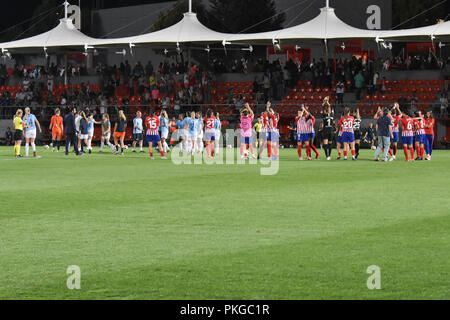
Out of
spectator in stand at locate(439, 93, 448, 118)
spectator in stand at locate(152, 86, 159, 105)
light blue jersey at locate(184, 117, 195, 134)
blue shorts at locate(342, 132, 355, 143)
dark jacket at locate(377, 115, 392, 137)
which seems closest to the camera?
dark jacket at locate(377, 115, 392, 137)

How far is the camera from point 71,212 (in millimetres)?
15094

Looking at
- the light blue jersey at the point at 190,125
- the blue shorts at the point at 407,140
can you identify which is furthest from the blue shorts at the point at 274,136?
the blue shorts at the point at 407,140

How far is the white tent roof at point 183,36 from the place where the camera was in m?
47.4

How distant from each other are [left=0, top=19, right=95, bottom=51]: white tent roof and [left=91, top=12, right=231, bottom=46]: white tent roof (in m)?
1.47

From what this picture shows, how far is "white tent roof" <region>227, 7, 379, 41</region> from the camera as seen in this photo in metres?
44.7

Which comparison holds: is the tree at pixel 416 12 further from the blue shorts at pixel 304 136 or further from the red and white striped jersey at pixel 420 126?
the blue shorts at pixel 304 136

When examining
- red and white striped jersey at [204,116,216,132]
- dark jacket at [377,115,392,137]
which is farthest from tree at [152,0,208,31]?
dark jacket at [377,115,392,137]

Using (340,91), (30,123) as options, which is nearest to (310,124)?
(30,123)

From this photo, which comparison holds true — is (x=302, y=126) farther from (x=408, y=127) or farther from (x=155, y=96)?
(x=155, y=96)

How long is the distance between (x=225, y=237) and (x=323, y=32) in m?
34.6

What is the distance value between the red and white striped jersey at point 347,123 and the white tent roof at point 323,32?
13.6 meters

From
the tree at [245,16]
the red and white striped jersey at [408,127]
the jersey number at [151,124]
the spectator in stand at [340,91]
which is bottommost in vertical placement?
the red and white striped jersey at [408,127]

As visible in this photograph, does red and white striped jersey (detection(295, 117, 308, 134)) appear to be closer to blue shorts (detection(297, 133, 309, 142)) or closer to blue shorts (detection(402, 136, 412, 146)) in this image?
blue shorts (detection(297, 133, 309, 142))
